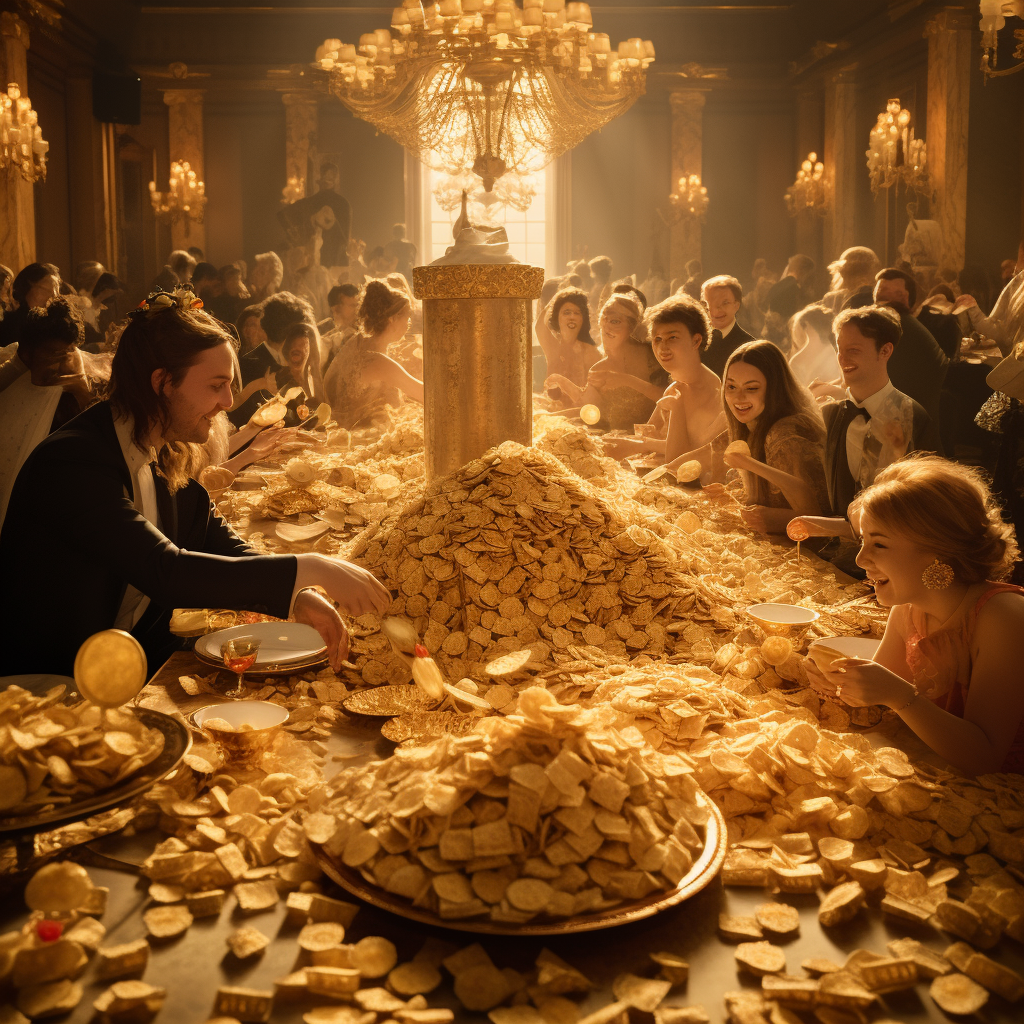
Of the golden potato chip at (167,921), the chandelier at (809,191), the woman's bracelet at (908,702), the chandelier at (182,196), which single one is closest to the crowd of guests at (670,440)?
the woman's bracelet at (908,702)

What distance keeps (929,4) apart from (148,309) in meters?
10.7

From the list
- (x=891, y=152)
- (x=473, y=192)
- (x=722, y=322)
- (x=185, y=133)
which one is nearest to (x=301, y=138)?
(x=185, y=133)

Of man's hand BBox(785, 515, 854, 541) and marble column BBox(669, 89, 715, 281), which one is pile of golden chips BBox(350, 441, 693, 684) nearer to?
man's hand BBox(785, 515, 854, 541)

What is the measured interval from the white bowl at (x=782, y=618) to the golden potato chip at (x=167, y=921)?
1.31 meters

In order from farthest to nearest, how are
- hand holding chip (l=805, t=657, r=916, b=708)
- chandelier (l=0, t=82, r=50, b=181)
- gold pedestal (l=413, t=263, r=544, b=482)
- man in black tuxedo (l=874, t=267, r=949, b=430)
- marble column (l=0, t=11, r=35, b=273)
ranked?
1. marble column (l=0, t=11, r=35, b=273)
2. chandelier (l=0, t=82, r=50, b=181)
3. man in black tuxedo (l=874, t=267, r=949, b=430)
4. gold pedestal (l=413, t=263, r=544, b=482)
5. hand holding chip (l=805, t=657, r=916, b=708)

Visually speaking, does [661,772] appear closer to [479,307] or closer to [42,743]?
[42,743]

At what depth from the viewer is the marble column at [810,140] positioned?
14.1m

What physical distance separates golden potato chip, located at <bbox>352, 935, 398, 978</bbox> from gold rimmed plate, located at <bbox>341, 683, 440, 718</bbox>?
70 cm

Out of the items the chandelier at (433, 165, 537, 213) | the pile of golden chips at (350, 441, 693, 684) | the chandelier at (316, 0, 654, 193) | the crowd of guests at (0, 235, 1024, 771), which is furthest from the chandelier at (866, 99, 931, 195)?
the pile of golden chips at (350, 441, 693, 684)

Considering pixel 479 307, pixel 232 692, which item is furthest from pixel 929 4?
pixel 232 692

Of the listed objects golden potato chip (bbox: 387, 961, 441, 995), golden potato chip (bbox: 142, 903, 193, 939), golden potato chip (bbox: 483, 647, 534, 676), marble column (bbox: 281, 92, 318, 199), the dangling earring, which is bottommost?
golden potato chip (bbox: 387, 961, 441, 995)

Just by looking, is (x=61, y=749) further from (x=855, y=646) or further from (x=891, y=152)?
(x=891, y=152)

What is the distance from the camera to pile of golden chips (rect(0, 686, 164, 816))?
1.21 meters

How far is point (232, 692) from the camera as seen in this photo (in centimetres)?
196
